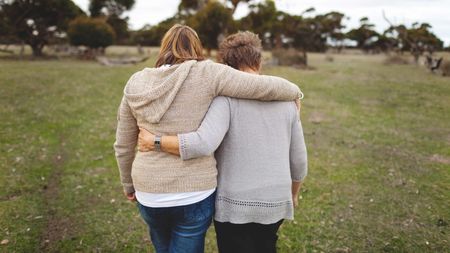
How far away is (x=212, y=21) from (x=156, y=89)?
28.5 meters

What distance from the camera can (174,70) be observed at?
2.52 m

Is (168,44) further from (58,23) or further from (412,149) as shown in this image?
(58,23)

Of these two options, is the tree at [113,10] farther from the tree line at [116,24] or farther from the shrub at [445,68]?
the shrub at [445,68]

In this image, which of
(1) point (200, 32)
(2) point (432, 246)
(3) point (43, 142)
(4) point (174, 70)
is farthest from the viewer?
(1) point (200, 32)

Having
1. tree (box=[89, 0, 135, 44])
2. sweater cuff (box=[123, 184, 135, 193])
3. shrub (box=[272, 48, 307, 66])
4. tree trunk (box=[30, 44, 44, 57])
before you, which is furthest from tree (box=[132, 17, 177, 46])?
sweater cuff (box=[123, 184, 135, 193])

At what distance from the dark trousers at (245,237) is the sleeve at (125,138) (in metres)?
0.78

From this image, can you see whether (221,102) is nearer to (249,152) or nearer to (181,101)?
(181,101)

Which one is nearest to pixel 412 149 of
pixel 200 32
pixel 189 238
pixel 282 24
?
pixel 189 238

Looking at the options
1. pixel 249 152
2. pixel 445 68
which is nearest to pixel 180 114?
pixel 249 152

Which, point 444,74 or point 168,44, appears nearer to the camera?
point 168,44

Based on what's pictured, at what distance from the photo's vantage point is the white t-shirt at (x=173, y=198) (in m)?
2.61

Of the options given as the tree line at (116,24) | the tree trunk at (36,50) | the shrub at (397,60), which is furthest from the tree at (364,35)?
the tree trunk at (36,50)

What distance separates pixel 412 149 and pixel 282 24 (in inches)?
1786

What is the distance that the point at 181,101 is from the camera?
8.25ft
